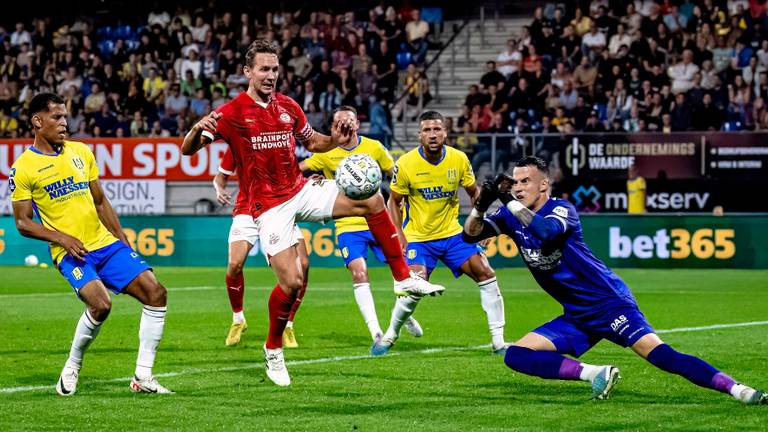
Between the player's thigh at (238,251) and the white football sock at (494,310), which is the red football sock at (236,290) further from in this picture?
the white football sock at (494,310)

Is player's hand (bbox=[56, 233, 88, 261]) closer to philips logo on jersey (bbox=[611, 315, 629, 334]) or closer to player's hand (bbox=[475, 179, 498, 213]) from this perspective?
player's hand (bbox=[475, 179, 498, 213])

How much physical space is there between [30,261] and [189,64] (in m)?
7.78

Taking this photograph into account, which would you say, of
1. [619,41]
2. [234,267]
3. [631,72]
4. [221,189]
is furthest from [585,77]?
[234,267]

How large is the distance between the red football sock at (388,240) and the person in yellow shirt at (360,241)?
92.5 inches

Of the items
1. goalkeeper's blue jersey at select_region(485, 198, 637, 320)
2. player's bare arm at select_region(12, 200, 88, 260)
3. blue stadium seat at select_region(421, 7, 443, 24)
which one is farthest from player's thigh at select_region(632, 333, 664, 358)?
blue stadium seat at select_region(421, 7, 443, 24)

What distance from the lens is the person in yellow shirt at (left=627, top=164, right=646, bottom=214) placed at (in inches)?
967

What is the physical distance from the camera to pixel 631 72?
2730 cm

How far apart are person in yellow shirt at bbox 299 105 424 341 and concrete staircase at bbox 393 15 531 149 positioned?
1636 cm

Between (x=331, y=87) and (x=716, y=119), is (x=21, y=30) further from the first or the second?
(x=716, y=119)

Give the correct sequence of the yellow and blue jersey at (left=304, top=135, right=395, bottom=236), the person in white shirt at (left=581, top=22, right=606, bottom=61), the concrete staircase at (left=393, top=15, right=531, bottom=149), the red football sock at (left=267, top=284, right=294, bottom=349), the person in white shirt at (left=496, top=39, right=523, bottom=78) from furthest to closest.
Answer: the concrete staircase at (left=393, top=15, right=531, bottom=149) → the person in white shirt at (left=496, top=39, right=523, bottom=78) → the person in white shirt at (left=581, top=22, right=606, bottom=61) → the yellow and blue jersey at (left=304, top=135, right=395, bottom=236) → the red football sock at (left=267, top=284, right=294, bottom=349)

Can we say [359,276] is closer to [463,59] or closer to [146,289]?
[146,289]

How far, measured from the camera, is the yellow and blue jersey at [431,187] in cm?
1259

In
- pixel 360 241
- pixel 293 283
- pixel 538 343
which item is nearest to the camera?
pixel 538 343

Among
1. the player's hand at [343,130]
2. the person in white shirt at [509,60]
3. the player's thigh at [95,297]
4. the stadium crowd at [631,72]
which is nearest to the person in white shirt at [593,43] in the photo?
the stadium crowd at [631,72]
